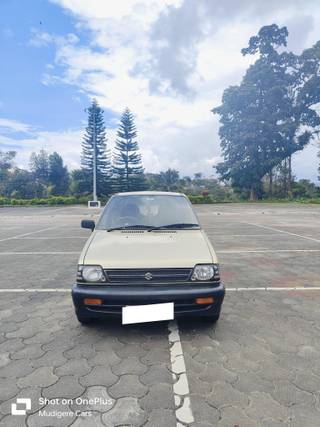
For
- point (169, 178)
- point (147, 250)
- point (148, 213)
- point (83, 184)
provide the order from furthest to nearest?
point (169, 178) < point (83, 184) < point (148, 213) < point (147, 250)

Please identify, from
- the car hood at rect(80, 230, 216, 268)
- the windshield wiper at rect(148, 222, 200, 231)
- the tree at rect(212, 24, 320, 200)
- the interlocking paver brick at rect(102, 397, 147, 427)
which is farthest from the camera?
the tree at rect(212, 24, 320, 200)

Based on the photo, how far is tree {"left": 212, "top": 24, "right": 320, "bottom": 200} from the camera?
3588cm

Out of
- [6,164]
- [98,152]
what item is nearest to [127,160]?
[98,152]

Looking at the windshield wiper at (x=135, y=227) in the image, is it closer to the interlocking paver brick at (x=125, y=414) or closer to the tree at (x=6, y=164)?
the interlocking paver brick at (x=125, y=414)

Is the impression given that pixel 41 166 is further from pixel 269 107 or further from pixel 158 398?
pixel 158 398

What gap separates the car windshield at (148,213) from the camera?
3648 millimetres

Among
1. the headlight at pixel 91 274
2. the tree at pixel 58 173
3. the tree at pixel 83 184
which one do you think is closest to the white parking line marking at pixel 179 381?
the headlight at pixel 91 274

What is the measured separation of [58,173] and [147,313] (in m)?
62.3

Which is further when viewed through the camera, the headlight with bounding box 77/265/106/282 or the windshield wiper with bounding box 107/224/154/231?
the windshield wiper with bounding box 107/224/154/231

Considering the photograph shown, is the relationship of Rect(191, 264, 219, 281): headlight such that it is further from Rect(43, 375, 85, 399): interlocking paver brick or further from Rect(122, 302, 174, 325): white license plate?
Rect(43, 375, 85, 399): interlocking paver brick

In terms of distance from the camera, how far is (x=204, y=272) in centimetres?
285

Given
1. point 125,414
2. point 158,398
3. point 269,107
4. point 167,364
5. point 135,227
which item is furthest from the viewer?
point 269,107

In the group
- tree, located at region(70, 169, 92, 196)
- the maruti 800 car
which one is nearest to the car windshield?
the maruti 800 car

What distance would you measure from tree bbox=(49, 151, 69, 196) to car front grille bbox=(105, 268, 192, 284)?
58.3 m
